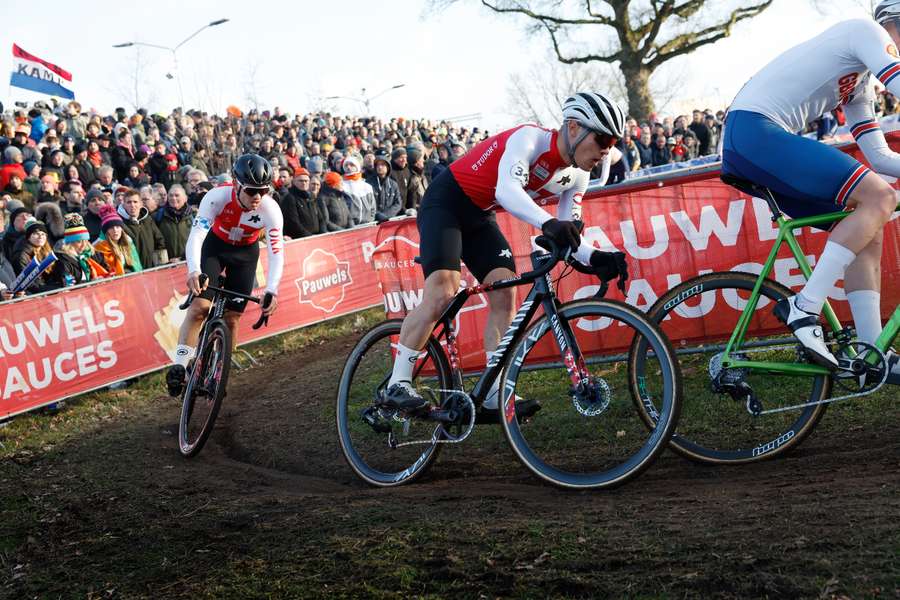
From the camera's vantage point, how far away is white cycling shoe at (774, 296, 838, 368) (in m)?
4.82

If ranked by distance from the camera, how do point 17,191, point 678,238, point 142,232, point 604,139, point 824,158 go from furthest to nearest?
point 17,191 → point 142,232 → point 678,238 → point 604,139 → point 824,158

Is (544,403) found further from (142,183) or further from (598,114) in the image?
(142,183)

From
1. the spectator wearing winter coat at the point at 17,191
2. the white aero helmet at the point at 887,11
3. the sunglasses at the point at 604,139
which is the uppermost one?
the spectator wearing winter coat at the point at 17,191

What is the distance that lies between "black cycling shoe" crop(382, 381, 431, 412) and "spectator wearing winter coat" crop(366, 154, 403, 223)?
1149cm

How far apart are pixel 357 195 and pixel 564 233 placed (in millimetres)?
11830

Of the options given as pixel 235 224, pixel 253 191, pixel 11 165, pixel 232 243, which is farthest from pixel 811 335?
pixel 11 165

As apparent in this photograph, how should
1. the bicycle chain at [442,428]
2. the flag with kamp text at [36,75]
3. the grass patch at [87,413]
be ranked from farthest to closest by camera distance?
the flag with kamp text at [36,75], the grass patch at [87,413], the bicycle chain at [442,428]

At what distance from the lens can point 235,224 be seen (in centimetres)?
850

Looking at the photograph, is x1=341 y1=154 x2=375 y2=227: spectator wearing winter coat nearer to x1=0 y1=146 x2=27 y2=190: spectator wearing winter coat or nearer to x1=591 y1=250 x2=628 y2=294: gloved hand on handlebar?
x1=0 y1=146 x2=27 y2=190: spectator wearing winter coat

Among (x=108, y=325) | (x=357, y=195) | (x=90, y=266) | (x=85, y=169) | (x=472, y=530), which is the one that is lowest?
(x=472, y=530)

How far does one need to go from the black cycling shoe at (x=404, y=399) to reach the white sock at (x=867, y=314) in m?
2.52

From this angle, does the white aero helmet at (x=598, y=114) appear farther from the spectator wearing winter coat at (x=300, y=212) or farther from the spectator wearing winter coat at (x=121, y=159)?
the spectator wearing winter coat at (x=121, y=159)

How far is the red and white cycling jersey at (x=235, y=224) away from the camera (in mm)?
8258

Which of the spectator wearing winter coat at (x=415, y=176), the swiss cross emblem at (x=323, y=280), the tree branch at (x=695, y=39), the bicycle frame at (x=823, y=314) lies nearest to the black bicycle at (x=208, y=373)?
the bicycle frame at (x=823, y=314)
